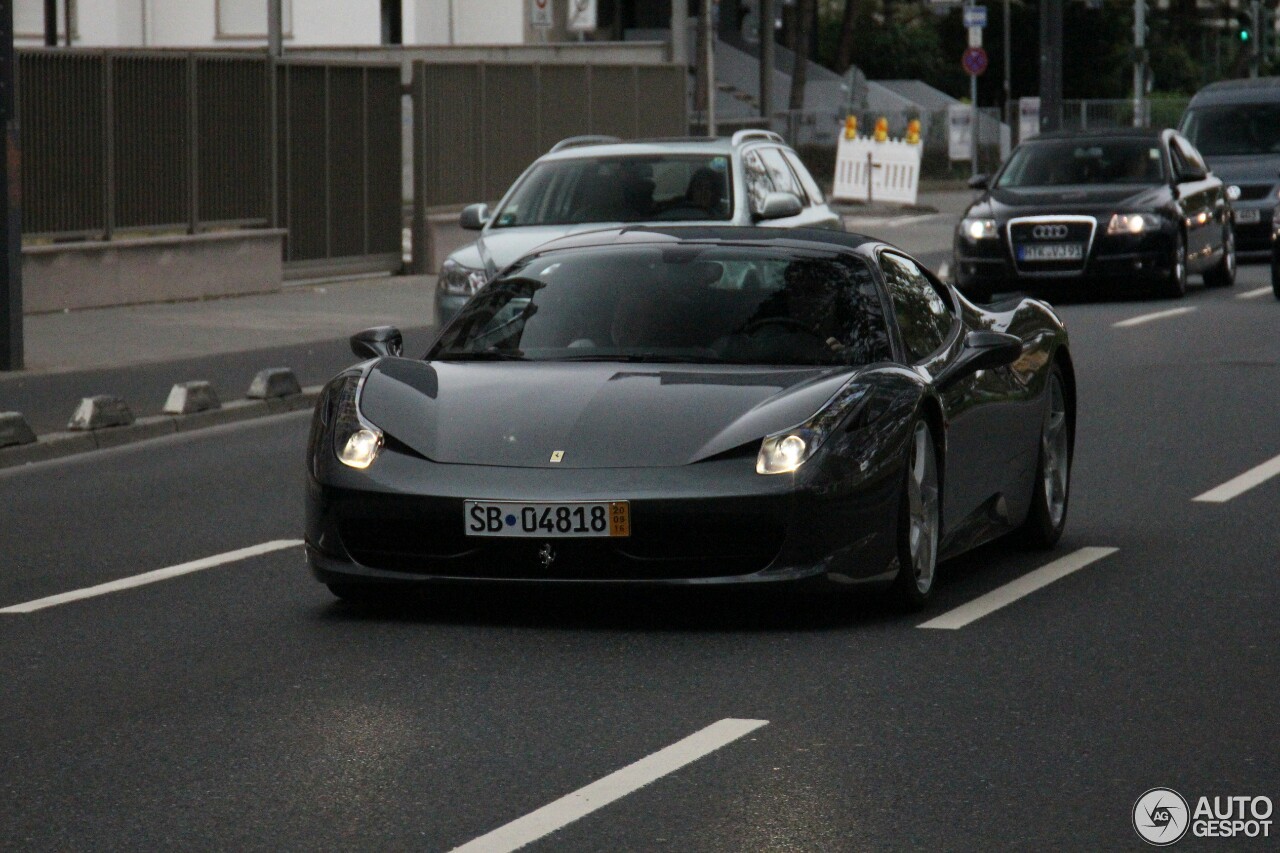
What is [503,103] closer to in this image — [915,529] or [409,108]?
[409,108]

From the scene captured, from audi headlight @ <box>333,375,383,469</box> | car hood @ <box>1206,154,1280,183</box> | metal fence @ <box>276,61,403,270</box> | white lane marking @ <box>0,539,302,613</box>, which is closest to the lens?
audi headlight @ <box>333,375,383,469</box>

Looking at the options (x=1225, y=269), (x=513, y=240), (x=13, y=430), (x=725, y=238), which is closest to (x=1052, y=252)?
(x=1225, y=269)

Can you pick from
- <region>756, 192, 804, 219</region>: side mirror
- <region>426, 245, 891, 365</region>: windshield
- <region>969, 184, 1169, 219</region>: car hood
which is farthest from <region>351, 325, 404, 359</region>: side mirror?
<region>969, 184, 1169, 219</region>: car hood

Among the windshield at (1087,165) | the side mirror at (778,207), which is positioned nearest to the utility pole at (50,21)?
the windshield at (1087,165)

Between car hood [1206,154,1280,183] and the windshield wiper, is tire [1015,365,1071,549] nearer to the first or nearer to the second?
the windshield wiper

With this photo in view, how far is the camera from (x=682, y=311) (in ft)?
28.3

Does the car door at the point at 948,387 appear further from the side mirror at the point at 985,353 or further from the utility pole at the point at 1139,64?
the utility pole at the point at 1139,64

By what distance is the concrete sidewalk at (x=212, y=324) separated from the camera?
61.5 feet

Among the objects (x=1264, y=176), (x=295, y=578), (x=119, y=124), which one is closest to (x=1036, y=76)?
(x=1264, y=176)

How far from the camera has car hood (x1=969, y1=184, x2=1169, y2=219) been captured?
2402 centimetres

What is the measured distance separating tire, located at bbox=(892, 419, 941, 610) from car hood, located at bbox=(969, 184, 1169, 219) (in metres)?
16.0

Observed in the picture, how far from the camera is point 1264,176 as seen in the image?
30125 millimetres

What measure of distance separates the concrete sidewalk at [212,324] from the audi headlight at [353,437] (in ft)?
31.3

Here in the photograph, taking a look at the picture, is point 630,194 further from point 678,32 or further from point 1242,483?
point 678,32
